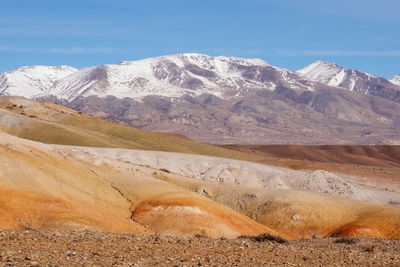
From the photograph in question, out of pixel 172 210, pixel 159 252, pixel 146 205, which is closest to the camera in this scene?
pixel 159 252

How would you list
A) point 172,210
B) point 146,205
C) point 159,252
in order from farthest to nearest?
point 146,205, point 172,210, point 159,252

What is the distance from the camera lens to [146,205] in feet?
114

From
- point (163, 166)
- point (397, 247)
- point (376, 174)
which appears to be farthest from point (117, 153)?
point (397, 247)

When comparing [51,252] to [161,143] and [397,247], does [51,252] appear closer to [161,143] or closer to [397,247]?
[397,247]

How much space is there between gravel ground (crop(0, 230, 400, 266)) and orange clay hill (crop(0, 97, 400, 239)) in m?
9.47

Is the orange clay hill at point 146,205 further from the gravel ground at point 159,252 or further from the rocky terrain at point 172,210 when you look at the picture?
the gravel ground at point 159,252

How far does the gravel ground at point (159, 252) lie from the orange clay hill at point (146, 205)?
947 cm

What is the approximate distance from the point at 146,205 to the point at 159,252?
19023 mm

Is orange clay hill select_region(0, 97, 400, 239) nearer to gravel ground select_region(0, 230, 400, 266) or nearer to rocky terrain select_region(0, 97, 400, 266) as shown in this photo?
rocky terrain select_region(0, 97, 400, 266)

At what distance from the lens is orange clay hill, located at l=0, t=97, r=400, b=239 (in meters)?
28.2

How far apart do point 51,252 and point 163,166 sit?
40.6 meters

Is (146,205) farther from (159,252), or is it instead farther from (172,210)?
(159,252)

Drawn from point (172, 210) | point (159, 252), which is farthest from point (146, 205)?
point (159, 252)

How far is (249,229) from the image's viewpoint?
33094 millimetres
